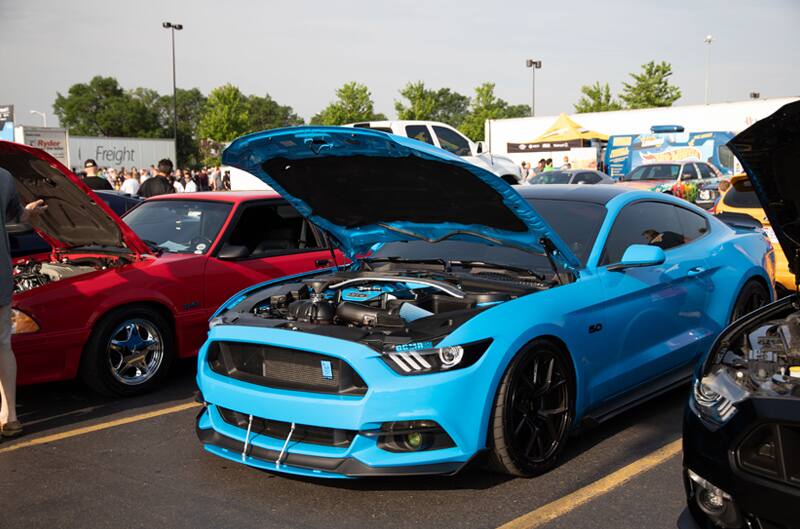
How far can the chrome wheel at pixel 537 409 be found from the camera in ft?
13.1

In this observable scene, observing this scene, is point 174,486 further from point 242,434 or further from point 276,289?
point 276,289

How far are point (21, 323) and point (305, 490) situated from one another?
257 cm

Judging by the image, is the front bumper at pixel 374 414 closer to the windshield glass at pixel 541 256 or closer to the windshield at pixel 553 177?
the windshield glass at pixel 541 256

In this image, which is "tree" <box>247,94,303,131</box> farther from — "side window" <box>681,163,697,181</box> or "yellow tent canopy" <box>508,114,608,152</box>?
"side window" <box>681,163,697,181</box>

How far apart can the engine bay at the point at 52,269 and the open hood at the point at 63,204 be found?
0.13m

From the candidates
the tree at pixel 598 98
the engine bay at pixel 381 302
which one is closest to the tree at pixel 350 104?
the tree at pixel 598 98

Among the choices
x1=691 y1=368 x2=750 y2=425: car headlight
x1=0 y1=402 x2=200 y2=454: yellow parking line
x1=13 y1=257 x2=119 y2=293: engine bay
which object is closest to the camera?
x1=691 y1=368 x2=750 y2=425: car headlight

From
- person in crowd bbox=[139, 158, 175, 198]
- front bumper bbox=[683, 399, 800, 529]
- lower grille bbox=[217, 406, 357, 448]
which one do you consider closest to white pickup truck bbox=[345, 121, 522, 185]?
person in crowd bbox=[139, 158, 175, 198]

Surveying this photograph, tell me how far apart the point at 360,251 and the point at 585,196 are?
1.58 m

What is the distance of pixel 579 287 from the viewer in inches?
178

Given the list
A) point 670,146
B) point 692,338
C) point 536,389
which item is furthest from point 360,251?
point 670,146

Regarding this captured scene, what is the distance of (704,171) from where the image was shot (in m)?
22.0

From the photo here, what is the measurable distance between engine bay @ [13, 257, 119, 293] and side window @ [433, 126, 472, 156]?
12.2m

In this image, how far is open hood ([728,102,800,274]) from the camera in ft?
10.9
